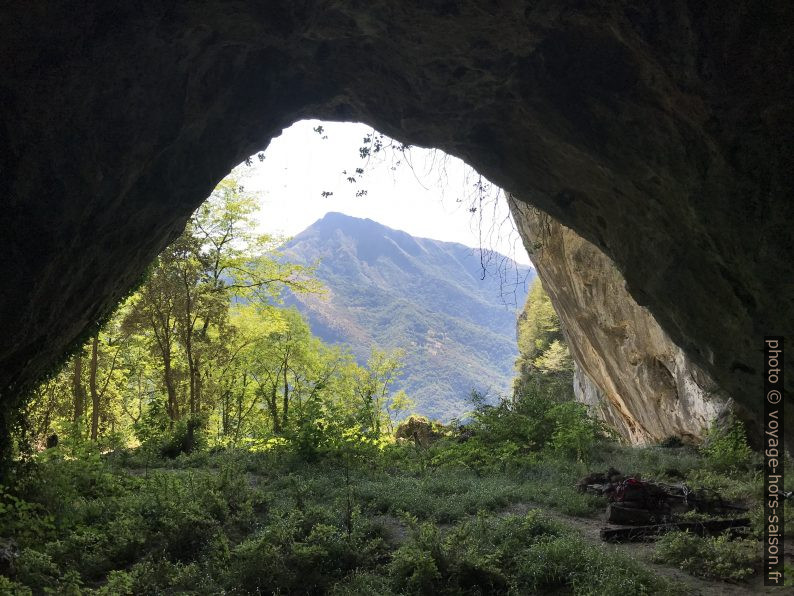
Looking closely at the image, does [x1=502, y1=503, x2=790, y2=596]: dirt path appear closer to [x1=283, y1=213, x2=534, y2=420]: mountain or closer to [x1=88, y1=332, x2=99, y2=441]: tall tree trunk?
[x1=88, y1=332, x2=99, y2=441]: tall tree trunk

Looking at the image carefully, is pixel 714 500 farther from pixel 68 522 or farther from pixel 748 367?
pixel 68 522

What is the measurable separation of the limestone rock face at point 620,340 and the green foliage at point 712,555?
6.78 m

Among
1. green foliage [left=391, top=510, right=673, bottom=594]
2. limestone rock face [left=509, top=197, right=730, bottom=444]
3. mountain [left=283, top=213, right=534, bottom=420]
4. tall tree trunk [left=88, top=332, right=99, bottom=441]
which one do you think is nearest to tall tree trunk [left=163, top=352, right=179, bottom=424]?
tall tree trunk [left=88, top=332, right=99, bottom=441]

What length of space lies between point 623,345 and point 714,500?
8204 millimetres

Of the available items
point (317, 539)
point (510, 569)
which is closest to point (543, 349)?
point (510, 569)

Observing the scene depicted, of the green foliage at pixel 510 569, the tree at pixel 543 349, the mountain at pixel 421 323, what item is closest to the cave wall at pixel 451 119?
the green foliage at pixel 510 569

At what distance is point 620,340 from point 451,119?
455 inches

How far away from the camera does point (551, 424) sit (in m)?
13.3

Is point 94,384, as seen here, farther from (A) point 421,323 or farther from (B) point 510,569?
(A) point 421,323

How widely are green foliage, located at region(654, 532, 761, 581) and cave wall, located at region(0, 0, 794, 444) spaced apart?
4.66 feet

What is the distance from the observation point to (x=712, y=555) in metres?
5.02

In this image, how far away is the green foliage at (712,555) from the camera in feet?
15.5

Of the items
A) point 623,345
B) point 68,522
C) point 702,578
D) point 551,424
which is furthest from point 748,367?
point 623,345

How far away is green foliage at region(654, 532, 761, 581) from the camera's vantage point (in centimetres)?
473
